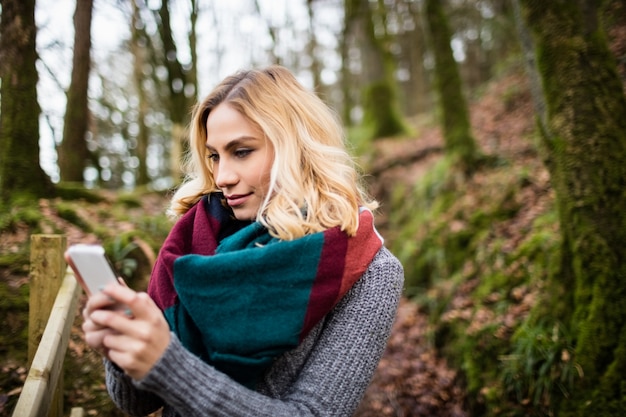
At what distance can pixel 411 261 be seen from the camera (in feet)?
23.7

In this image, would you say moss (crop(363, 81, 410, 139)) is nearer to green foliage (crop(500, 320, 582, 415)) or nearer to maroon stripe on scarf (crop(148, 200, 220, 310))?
green foliage (crop(500, 320, 582, 415))

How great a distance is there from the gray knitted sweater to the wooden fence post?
4.78 feet

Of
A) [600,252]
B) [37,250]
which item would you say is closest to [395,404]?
[600,252]

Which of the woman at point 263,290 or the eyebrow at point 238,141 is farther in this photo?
the eyebrow at point 238,141

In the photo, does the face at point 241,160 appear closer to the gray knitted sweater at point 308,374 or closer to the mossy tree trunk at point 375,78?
the gray knitted sweater at point 308,374

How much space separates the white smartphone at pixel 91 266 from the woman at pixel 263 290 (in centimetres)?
4

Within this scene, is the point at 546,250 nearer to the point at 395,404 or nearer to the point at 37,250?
the point at 395,404

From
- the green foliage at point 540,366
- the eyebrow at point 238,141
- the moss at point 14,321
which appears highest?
the eyebrow at point 238,141

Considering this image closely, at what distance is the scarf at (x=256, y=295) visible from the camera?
1.27 meters

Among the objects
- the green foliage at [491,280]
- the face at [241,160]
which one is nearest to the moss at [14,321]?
the face at [241,160]

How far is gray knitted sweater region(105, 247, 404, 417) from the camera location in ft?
3.67

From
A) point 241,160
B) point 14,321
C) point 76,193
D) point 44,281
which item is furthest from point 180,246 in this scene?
point 76,193

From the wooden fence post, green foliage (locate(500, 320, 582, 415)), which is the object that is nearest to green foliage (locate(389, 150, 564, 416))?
green foliage (locate(500, 320, 582, 415))

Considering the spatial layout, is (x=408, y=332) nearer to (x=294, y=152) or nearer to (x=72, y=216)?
(x=72, y=216)
